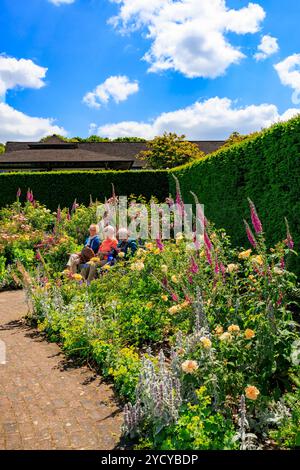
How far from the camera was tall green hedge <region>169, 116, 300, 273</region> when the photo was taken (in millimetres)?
6719

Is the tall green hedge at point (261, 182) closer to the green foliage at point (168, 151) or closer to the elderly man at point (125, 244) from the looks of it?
the elderly man at point (125, 244)

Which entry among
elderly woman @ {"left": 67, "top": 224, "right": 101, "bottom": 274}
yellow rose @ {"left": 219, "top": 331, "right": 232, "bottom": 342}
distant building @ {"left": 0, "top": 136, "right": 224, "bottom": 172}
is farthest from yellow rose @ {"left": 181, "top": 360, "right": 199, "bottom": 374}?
distant building @ {"left": 0, "top": 136, "right": 224, "bottom": 172}

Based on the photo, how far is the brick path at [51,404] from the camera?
3299 millimetres

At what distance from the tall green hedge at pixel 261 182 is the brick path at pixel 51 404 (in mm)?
3770

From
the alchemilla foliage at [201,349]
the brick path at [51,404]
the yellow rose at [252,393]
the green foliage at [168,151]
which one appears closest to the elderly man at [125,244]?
the alchemilla foliage at [201,349]

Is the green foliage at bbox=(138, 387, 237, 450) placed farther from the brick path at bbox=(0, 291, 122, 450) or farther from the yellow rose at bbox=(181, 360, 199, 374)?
the brick path at bbox=(0, 291, 122, 450)

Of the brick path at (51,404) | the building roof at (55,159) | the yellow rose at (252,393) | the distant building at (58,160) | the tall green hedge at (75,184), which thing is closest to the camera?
the yellow rose at (252,393)

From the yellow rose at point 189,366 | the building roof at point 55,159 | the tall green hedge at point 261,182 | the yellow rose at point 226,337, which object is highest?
the building roof at point 55,159

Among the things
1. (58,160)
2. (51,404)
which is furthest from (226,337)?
(58,160)

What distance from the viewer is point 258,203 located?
7.95 metres

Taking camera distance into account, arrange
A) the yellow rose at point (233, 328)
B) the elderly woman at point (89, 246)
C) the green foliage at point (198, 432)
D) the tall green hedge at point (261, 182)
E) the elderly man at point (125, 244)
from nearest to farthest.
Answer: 1. the green foliage at point (198, 432)
2. the yellow rose at point (233, 328)
3. the tall green hedge at point (261, 182)
4. the elderly man at point (125, 244)
5. the elderly woman at point (89, 246)

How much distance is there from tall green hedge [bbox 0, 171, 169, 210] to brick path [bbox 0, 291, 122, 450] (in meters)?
14.2

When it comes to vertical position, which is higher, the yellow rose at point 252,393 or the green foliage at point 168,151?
the green foliage at point 168,151

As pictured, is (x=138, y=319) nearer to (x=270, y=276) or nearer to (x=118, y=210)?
(x=270, y=276)
